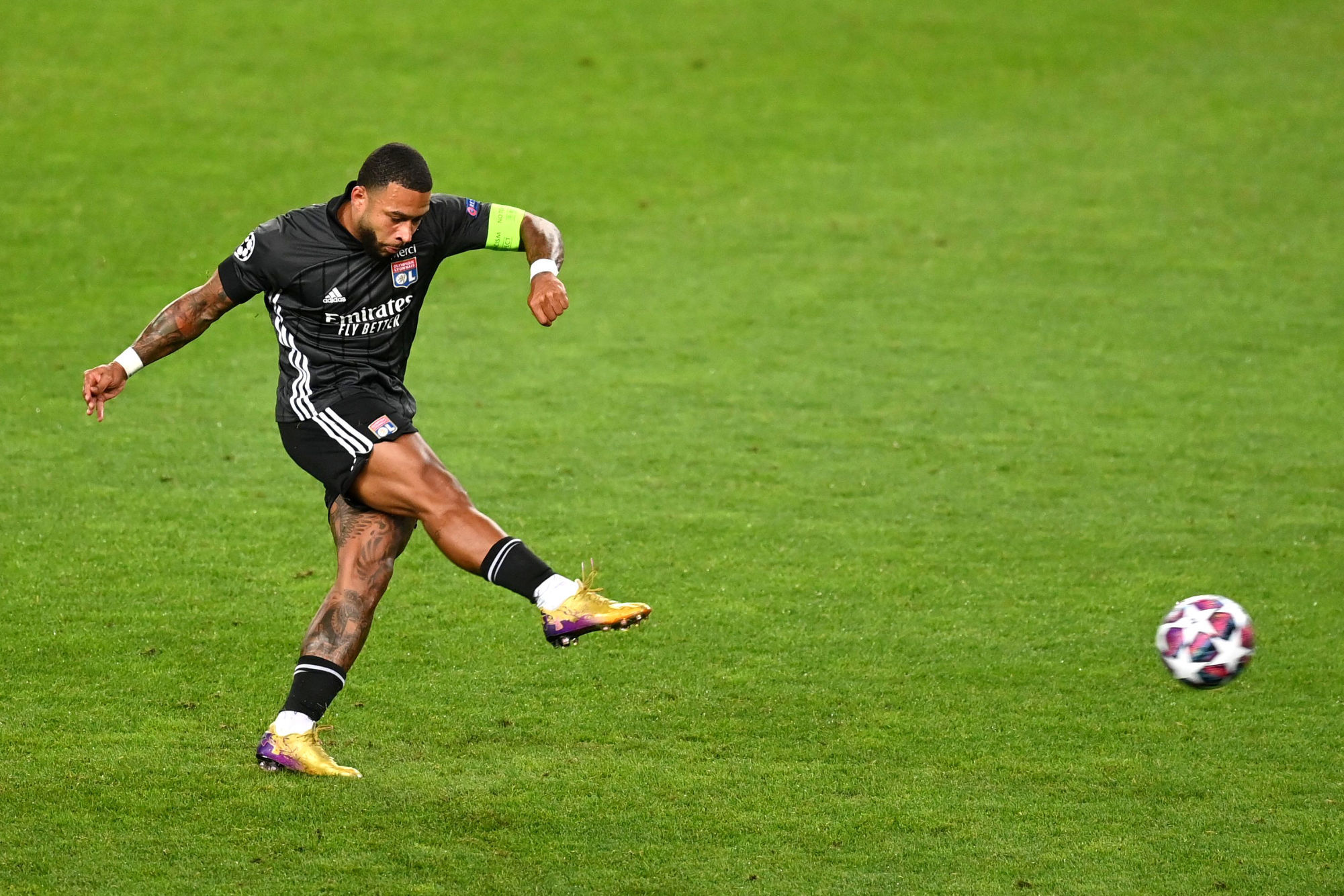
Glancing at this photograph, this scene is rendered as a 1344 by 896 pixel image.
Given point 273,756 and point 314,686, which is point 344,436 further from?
point 273,756

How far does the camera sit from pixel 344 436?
545 cm

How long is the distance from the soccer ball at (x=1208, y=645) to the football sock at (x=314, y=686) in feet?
9.97

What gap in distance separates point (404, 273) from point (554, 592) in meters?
1.36

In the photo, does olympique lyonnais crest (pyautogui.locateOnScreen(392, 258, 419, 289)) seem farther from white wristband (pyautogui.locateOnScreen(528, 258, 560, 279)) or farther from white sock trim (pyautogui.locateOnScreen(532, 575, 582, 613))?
white sock trim (pyautogui.locateOnScreen(532, 575, 582, 613))

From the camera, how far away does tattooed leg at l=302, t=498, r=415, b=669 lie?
5500mm

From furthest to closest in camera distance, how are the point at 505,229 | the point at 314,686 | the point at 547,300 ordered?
the point at 505,229 < the point at 314,686 < the point at 547,300

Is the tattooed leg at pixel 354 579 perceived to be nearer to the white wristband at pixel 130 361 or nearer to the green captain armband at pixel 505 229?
the white wristband at pixel 130 361

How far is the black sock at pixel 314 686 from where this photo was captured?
17.6 ft

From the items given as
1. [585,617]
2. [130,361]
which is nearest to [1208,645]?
[585,617]

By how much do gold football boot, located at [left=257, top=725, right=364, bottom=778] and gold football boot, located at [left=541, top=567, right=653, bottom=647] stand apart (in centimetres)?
96

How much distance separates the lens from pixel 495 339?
1141cm

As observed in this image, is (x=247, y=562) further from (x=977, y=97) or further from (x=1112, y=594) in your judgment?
(x=977, y=97)

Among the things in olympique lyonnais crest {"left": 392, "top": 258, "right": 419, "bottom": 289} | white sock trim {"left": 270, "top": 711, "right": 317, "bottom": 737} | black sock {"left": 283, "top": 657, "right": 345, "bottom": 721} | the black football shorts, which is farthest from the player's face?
white sock trim {"left": 270, "top": 711, "right": 317, "bottom": 737}

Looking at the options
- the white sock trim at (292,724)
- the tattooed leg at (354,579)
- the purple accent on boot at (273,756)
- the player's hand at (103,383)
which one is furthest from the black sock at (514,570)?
the player's hand at (103,383)
